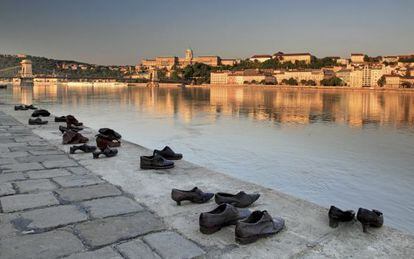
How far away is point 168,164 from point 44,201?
167 centimetres

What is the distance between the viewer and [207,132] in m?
12.6

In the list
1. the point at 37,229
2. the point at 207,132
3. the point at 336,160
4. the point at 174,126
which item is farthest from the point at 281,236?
the point at 174,126

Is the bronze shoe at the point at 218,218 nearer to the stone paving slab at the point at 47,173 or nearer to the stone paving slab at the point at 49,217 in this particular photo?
the stone paving slab at the point at 49,217

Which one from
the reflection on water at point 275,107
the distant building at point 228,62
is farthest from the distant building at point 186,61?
the reflection on water at point 275,107

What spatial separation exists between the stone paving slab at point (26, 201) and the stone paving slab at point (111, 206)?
1.05ft

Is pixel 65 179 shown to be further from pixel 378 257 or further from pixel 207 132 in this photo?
pixel 207 132

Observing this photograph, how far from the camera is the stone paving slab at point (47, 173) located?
14.6 ft

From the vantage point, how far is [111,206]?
11.3 ft

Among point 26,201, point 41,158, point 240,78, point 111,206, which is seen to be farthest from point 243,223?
point 240,78

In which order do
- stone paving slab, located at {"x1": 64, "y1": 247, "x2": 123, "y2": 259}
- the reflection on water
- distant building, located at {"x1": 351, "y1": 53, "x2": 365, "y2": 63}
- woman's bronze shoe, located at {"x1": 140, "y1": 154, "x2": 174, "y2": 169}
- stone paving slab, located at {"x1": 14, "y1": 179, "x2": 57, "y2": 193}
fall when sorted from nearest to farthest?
stone paving slab, located at {"x1": 64, "y1": 247, "x2": 123, "y2": 259}, stone paving slab, located at {"x1": 14, "y1": 179, "x2": 57, "y2": 193}, woman's bronze shoe, located at {"x1": 140, "y1": 154, "x2": 174, "y2": 169}, the reflection on water, distant building, located at {"x1": 351, "y1": 53, "x2": 365, "y2": 63}

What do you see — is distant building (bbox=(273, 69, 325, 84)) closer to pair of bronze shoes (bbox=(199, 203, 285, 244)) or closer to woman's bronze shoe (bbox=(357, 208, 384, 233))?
Answer: woman's bronze shoe (bbox=(357, 208, 384, 233))

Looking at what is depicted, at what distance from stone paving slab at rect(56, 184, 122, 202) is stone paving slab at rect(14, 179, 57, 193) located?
18cm

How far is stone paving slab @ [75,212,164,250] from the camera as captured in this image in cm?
276

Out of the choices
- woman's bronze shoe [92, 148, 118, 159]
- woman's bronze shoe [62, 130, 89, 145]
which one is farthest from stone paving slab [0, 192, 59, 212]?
woman's bronze shoe [62, 130, 89, 145]
